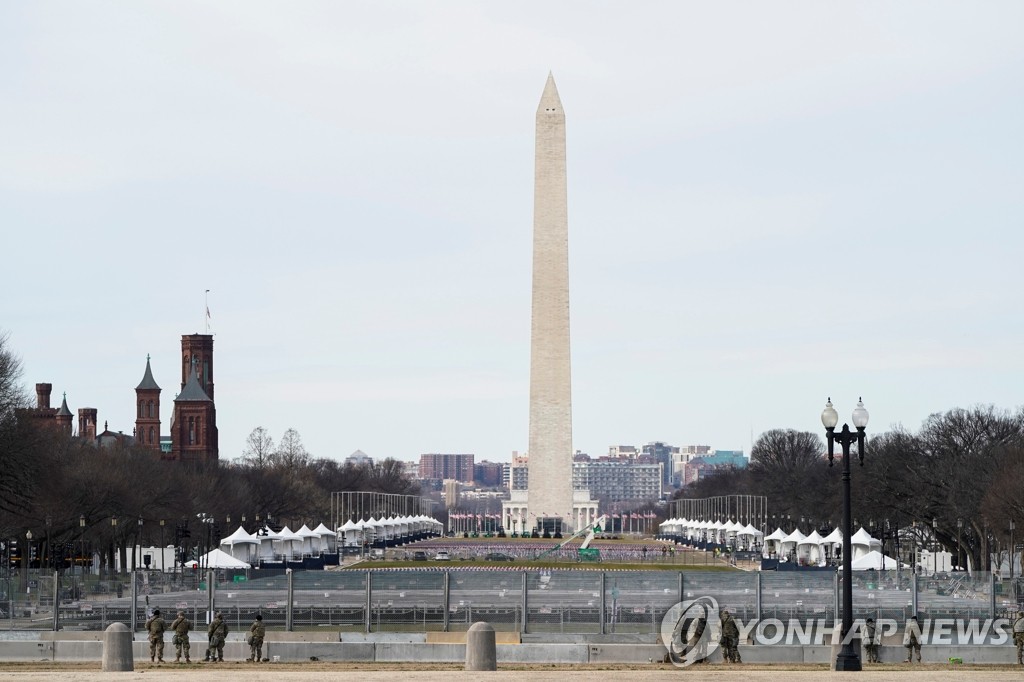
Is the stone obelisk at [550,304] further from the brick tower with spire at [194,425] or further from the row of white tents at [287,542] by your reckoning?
the brick tower with spire at [194,425]

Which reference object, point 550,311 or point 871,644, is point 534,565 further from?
point 871,644

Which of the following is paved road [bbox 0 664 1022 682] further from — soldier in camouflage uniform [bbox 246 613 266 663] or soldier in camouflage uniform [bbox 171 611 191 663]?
soldier in camouflage uniform [bbox 171 611 191 663]

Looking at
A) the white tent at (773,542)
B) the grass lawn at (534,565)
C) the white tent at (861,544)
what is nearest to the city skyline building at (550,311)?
the white tent at (773,542)

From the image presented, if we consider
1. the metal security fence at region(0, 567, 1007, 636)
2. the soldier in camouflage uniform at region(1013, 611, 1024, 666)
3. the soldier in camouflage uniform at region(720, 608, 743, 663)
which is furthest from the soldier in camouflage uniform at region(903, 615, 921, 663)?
the soldier in camouflage uniform at region(720, 608, 743, 663)

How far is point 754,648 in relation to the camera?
118ft

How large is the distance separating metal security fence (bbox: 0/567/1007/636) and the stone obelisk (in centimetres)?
7413

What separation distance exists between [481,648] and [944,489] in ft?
196

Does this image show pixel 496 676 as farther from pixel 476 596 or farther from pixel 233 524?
pixel 233 524

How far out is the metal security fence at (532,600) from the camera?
3838 cm

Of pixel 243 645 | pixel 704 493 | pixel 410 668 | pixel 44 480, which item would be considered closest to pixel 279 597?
pixel 243 645

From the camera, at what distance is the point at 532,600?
38.9 meters

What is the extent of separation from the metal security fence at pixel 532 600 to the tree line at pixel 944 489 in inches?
1087

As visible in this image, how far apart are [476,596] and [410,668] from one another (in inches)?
230

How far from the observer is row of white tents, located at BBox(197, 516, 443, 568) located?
6812 centimetres
